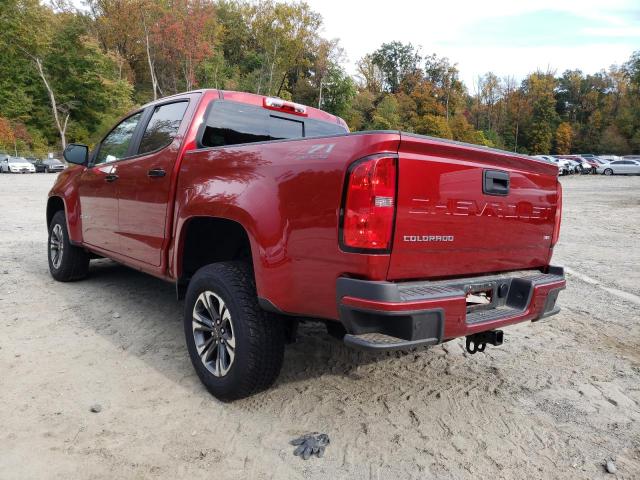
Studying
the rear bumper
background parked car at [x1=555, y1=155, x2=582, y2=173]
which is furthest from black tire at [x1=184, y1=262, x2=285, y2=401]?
background parked car at [x1=555, y1=155, x2=582, y2=173]

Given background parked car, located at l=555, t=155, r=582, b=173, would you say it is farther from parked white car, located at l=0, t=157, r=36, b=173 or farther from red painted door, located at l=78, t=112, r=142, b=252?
red painted door, located at l=78, t=112, r=142, b=252

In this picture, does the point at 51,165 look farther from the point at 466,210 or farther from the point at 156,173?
the point at 466,210

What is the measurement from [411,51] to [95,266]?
8262cm

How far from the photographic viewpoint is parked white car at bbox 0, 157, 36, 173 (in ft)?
120

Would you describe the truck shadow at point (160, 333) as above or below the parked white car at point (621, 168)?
below

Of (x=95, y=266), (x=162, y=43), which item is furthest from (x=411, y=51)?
(x=95, y=266)

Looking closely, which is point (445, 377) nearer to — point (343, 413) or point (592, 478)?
point (343, 413)

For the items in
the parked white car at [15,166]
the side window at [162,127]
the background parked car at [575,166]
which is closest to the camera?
the side window at [162,127]

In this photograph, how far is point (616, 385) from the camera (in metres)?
3.33

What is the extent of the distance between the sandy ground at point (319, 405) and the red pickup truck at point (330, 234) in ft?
1.18

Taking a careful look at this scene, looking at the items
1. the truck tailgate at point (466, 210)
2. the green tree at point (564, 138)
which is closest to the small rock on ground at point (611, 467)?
the truck tailgate at point (466, 210)

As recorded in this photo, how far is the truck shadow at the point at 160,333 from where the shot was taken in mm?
3492

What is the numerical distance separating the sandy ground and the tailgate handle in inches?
52.7

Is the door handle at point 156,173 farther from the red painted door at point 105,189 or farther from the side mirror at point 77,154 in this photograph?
the side mirror at point 77,154
